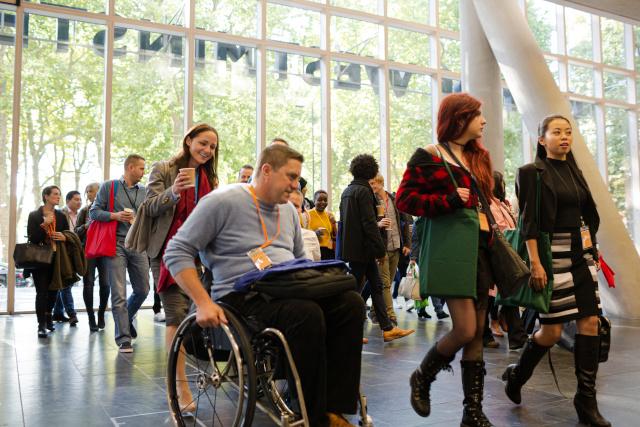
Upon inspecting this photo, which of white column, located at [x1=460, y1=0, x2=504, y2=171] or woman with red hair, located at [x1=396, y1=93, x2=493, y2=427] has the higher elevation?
white column, located at [x1=460, y1=0, x2=504, y2=171]

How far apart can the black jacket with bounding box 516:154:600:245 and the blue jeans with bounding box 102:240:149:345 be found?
11.0ft

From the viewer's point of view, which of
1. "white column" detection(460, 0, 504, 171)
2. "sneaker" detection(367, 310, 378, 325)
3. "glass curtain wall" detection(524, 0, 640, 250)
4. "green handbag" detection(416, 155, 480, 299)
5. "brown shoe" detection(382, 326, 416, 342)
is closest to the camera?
"green handbag" detection(416, 155, 480, 299)

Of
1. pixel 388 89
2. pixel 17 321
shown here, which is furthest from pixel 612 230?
pixel 17 321

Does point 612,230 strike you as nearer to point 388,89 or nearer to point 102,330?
point 388,89

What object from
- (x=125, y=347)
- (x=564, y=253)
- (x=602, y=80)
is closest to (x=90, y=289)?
(x=125, y=347)

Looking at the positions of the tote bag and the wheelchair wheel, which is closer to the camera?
the wheelchair wheel

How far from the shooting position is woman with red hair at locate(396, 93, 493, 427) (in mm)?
2592

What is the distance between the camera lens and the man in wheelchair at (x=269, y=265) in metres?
2.12

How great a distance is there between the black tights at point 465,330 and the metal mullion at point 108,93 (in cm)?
657

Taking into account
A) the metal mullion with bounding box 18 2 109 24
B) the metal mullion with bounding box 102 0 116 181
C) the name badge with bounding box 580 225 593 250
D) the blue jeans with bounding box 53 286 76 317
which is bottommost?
the blue jeans with bounding box 53 286 76 317

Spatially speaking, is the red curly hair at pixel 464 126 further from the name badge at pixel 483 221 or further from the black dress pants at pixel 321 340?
the black dress pants at pixel 321 340

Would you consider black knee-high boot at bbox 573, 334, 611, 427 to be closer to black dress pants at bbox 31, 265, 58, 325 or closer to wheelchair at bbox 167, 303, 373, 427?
wheelchair at bbox 167, 303, 373, 427

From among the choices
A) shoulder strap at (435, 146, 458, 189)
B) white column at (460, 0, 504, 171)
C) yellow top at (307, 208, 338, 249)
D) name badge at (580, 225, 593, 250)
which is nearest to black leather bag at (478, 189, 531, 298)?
shoulder strap at (435, 146, 458, 189)

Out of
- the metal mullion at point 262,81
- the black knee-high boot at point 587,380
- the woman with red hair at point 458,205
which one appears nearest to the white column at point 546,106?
the metal mullion at point 262,81
